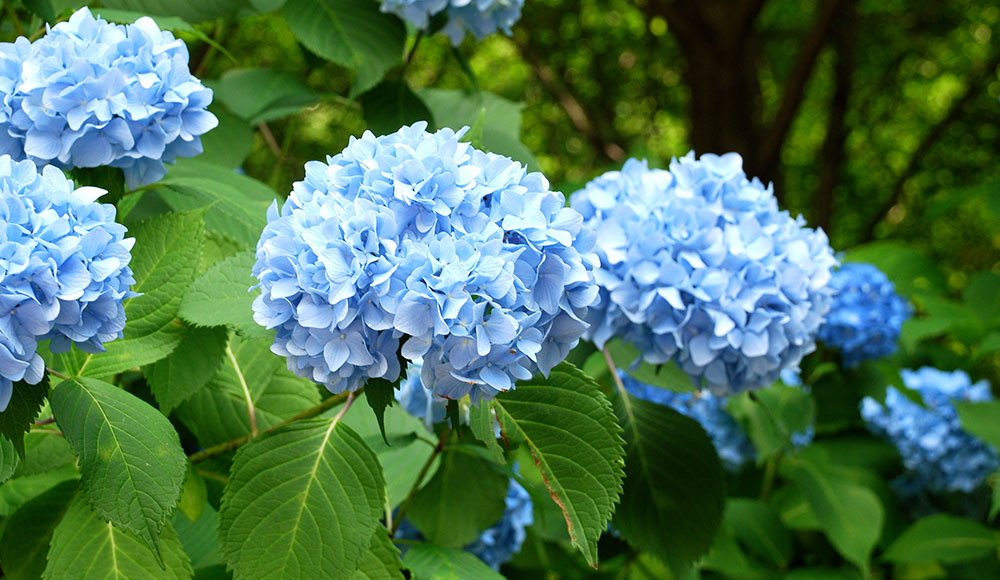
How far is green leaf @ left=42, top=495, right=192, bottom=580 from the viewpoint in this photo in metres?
1.02

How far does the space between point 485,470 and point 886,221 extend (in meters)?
8.46

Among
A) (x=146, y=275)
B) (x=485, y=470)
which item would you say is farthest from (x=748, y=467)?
(x=146, y=275)

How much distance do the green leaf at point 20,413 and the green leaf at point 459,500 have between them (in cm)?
61

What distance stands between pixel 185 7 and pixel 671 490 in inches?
48.5

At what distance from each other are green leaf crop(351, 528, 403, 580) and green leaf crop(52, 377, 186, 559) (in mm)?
257

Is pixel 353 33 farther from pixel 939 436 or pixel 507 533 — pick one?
pixel 939 436

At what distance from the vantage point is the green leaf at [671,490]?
1411 mm

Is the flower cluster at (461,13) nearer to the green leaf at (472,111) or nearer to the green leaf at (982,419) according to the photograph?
the green leaf at (472,111)

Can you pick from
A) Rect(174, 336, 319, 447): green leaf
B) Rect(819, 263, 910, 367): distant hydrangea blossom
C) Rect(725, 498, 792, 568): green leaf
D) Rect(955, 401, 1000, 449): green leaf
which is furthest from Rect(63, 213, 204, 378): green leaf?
Rect(955, 401, 1000, 449): green leaf

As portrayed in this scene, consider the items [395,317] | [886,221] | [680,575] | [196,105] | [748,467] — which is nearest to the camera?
[395,317]

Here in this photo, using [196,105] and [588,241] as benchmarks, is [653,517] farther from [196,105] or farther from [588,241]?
[196,105]

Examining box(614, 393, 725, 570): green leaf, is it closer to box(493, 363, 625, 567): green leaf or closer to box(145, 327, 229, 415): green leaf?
box(493, 363, 625, 567): green leaf

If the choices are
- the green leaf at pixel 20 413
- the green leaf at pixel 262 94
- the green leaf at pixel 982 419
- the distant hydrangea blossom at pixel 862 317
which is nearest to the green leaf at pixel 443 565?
the green leaf at pixel 20 413

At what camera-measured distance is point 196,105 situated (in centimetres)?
122
